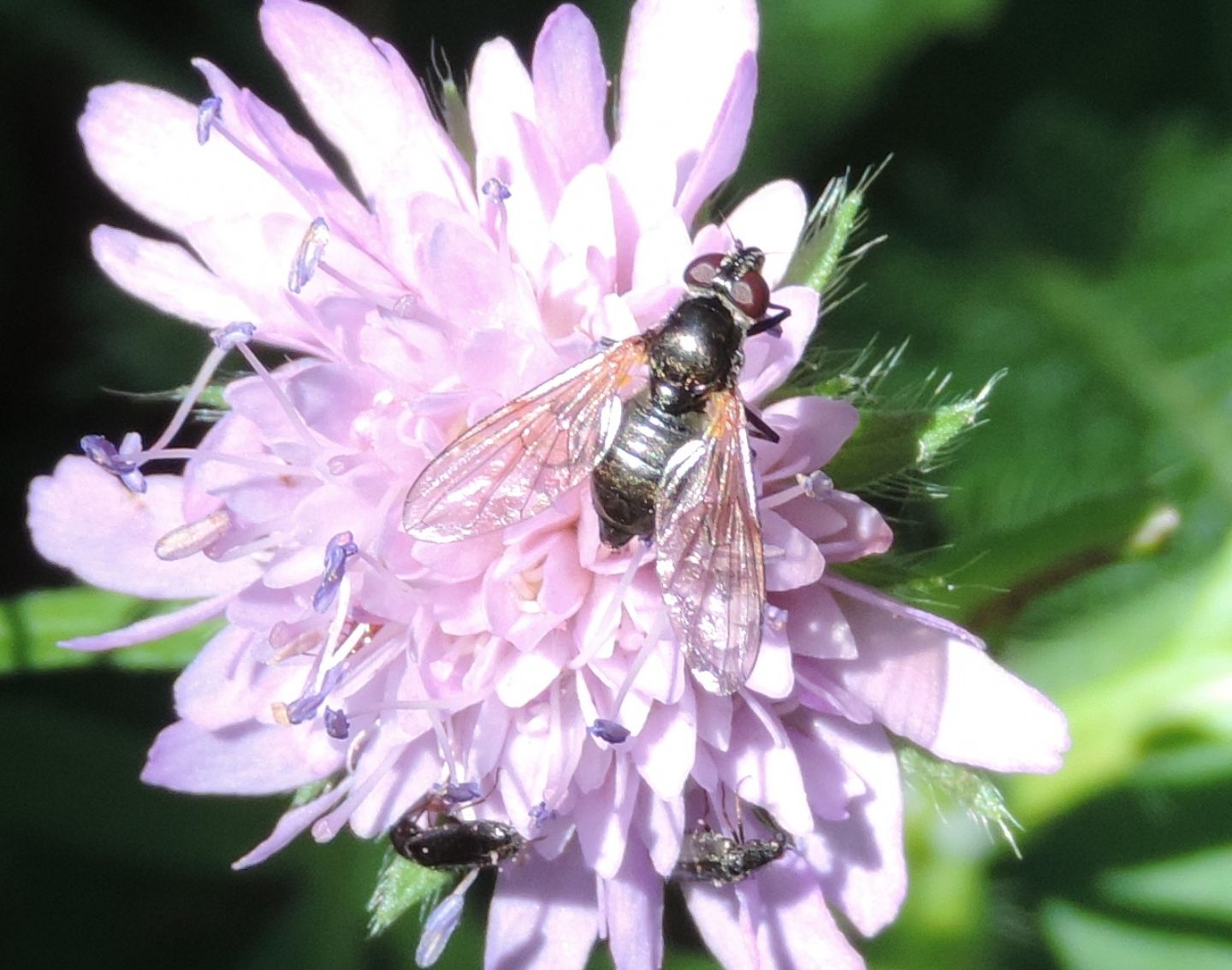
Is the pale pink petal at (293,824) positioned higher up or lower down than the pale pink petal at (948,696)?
lower down

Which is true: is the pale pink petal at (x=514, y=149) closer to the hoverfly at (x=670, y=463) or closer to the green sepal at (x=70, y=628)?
the hoverfly at (x=670, y=463)

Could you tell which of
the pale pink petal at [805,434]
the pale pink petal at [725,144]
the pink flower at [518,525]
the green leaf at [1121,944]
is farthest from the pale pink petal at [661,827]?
the green leaf at [1121,944]

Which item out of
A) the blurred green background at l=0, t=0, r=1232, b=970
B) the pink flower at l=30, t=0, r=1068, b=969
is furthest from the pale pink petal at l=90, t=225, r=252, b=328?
the blurred green background at l=0, t=0, r=1232, b=970

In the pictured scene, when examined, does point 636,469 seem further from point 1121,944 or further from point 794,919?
point 1121,944

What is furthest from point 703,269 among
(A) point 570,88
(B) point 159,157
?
(B) point 159,157

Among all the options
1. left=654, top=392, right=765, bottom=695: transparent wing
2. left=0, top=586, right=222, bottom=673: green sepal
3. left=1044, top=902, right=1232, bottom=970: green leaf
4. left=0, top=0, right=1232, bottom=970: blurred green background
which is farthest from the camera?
left=1044, top=902, right=1232, bottom=970: green leaf

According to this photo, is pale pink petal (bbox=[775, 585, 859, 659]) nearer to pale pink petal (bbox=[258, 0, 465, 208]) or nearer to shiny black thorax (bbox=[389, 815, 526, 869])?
shiny black thorax (bbox=[389, 815, 526, 869])
